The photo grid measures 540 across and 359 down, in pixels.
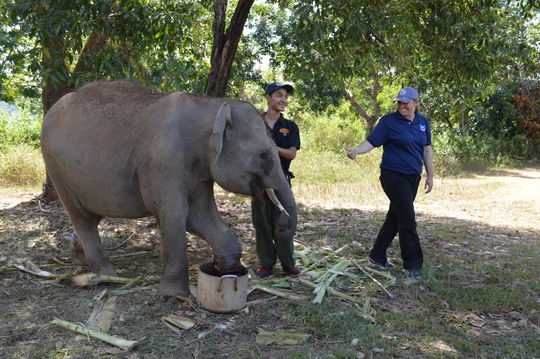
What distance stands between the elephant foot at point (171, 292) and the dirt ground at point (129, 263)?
82 mm

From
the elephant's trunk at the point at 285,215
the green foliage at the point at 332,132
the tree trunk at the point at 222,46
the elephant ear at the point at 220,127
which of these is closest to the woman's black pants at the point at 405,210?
the elephant's trunk at the point at 285,215

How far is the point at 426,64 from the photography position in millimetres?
9594

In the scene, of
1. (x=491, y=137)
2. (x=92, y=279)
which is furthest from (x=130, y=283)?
(x=491, y=137)

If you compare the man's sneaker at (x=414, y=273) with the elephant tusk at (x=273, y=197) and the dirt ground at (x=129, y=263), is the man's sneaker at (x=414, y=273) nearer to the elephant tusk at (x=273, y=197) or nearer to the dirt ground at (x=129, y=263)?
the dirt ground at (x=129, y=263)

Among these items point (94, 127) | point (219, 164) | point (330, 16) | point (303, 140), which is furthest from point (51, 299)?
point (303, 140)

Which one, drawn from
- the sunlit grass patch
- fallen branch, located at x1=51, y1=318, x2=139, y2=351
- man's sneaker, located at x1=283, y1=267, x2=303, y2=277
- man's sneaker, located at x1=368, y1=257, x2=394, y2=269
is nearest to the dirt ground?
fallen branch, located at x1=51, y1=318, x2=139, y2=351

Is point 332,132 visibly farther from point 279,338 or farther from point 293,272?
point 279,338

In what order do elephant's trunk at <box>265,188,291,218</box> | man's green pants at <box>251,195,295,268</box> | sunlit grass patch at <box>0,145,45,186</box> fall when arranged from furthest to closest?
1. sunlit grass patch at <box>0,145,45,186</box>
2. man's green pants at <box>251,195,295,268</box>
3. elephant's trunk at <box>265,188,291,218</box>

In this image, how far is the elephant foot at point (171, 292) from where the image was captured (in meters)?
4.91

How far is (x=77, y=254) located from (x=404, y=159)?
3681 mm

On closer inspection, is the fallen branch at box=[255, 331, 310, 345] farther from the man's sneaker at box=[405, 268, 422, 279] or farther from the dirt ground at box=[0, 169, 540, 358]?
the man's sneaker at box=[405, 268, 422, 279]

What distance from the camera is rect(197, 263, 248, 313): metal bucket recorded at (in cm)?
461

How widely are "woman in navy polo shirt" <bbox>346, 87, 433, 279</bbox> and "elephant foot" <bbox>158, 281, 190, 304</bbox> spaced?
230 cm

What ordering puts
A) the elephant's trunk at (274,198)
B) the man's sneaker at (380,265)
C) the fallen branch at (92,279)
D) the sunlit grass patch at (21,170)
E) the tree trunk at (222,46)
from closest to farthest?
the elephant's trunk at (274,198)
the fallen branch at (92,279)
the man's sneaker at (380,265)
the tree trunk at (222,46)
the sunlit grass patch at (21,170)
